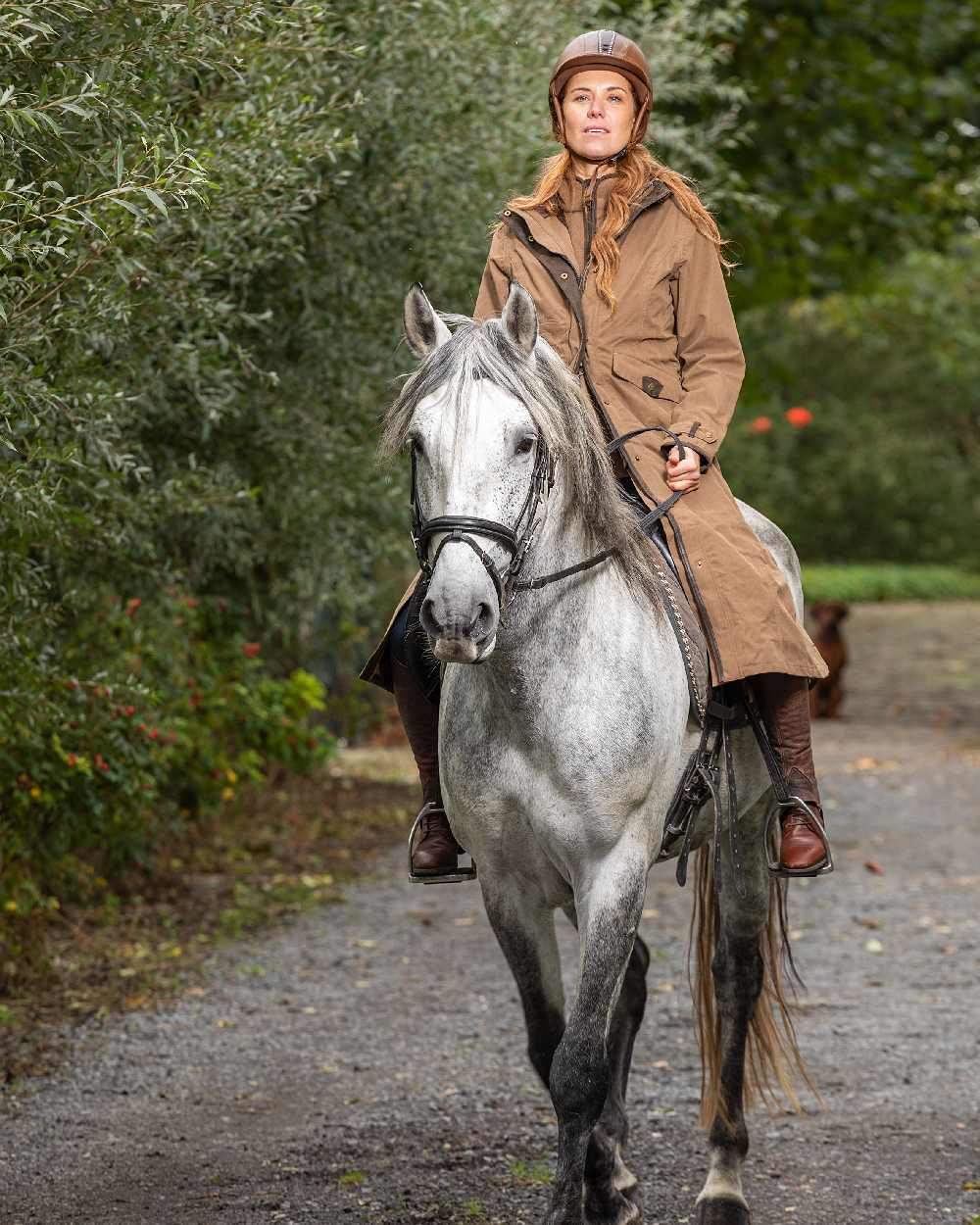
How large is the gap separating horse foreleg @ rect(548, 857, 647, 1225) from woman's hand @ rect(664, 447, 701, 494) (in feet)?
3.39

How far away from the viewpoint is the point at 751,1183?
5145 mm

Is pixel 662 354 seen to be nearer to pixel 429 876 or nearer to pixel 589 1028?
pixel 429 876

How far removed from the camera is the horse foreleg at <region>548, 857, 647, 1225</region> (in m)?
3.99

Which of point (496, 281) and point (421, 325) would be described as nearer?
point (421, 325)

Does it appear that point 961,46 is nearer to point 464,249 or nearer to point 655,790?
point 464,249

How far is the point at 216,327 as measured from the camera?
20.9 feet

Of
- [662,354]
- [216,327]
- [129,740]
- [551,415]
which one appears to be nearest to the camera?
[551,415]

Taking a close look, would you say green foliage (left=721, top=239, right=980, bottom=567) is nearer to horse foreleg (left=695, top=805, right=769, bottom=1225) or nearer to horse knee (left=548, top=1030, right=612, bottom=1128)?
horse foreleg (left=695, top=805, right=769, bottom=1225)

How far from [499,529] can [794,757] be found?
147cm

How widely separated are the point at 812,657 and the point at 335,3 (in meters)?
3.76

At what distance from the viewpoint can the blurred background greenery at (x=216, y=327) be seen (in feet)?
15.3

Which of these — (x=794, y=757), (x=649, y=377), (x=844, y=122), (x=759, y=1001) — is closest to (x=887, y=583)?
(x=844, y=122)

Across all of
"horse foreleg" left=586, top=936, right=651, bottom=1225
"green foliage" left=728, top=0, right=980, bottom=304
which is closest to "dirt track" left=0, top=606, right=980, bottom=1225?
"horse foreleg" left=586, top=936, right=651, bottom=1225

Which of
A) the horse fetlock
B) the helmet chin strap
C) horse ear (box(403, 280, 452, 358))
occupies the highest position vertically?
the helmet chin strap
